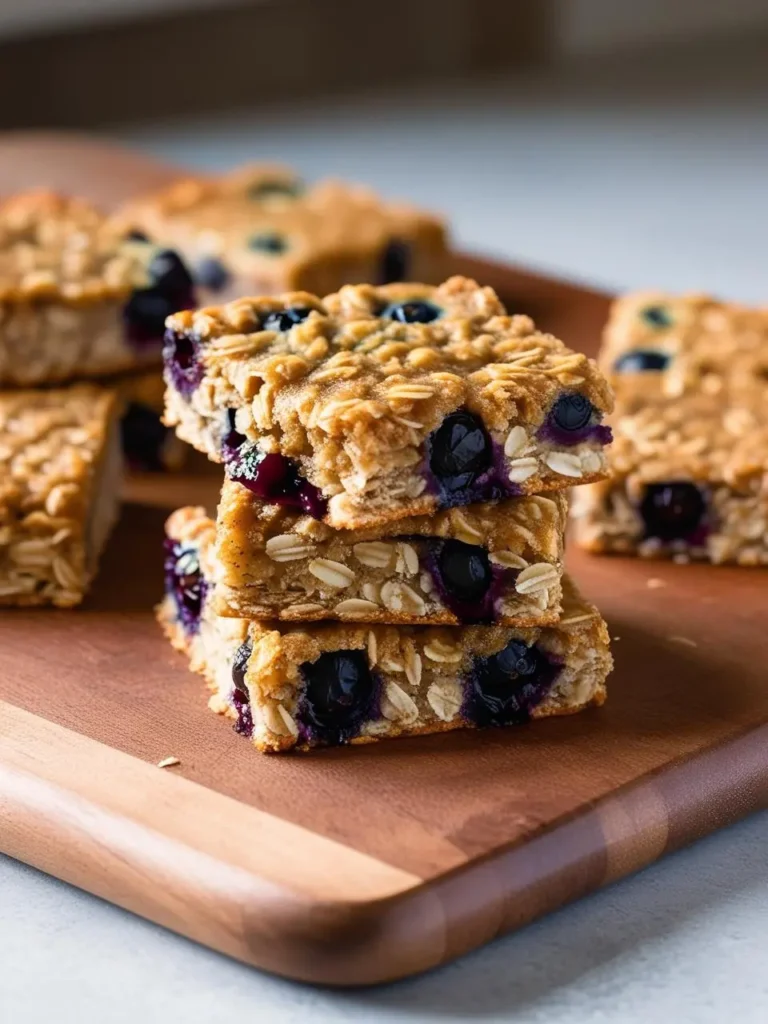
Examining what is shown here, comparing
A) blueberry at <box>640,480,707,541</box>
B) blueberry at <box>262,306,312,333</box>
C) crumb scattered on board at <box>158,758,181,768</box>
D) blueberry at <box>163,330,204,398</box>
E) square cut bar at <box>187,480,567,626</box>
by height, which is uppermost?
blueberry at <box>262,306,312,333</box>

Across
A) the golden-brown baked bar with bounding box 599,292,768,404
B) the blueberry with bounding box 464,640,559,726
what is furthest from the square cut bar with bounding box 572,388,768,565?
the blueberry with bounding box 464,640,559,726

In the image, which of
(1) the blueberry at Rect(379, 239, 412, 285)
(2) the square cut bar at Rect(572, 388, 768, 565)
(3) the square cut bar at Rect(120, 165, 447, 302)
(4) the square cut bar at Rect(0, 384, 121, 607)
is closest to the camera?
(4) the square cut bar at Rect(0, 384, 121, 607)

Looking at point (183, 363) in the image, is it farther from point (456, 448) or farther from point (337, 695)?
point (337, 695)

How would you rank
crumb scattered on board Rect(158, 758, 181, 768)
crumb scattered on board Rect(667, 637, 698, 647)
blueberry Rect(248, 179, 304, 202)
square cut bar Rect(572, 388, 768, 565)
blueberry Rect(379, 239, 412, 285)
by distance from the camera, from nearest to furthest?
crumb scattered on board Rect(158, 758, 181, 768)
crumb scattered on board Rect(667, 637, 698, 647)
square cut bar Rect(572, 388, 768, 565)
blueberry Rect(379, 239, 412, 285)
blueberry Rect(248, 179, 304, 202)

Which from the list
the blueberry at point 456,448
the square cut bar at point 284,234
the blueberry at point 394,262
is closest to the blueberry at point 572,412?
the blueberry at point 456,448

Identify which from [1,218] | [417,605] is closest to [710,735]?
[417,605]

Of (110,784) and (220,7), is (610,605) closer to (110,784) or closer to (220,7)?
(110,784)

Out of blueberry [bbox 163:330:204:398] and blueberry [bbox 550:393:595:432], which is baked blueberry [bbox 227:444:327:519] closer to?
blueberry [bbox 163:330:204:398]

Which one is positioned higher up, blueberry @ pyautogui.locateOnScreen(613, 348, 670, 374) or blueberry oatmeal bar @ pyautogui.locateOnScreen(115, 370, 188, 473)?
blueberry @ pyautogui.locateOnScreen(613, 348, 670, 374)
